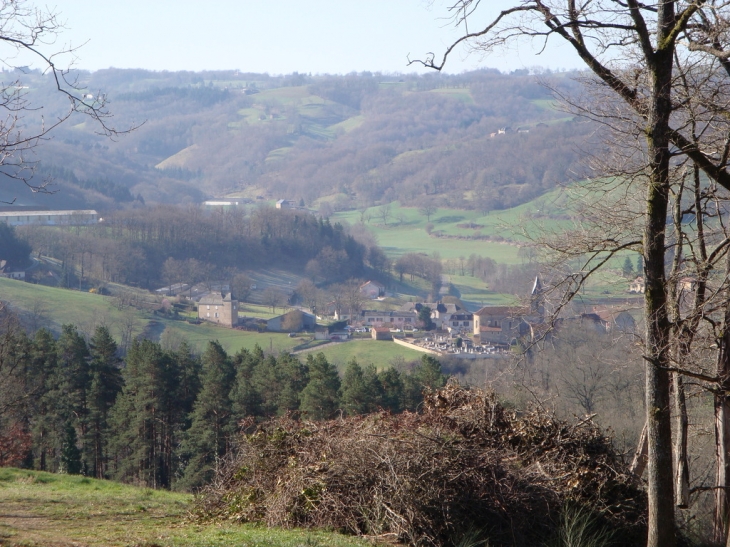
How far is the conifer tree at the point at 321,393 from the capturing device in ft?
77.3

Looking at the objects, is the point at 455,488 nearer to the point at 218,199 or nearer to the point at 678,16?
the point at 678,16

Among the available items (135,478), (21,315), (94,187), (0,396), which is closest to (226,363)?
(135,478)

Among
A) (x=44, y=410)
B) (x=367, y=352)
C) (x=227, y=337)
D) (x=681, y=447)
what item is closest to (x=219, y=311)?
(x=227, y=337)

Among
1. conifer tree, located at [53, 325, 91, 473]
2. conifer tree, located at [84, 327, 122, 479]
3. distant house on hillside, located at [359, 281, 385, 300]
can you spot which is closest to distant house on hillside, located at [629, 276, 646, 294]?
conifer tree, located at [53, 325, 91, 473]

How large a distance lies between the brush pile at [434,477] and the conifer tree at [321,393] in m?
14.1

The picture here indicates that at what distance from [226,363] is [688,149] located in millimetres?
23823

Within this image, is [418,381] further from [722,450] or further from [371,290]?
[371,290]

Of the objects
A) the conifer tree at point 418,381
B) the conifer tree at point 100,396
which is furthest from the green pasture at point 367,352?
the conifer tree at point 100,396

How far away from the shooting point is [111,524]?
26.2 feet

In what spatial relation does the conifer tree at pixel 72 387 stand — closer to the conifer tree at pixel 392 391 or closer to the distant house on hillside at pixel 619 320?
the conifer tree at pixel 392 391

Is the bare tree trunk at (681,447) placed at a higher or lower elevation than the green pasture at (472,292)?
higher

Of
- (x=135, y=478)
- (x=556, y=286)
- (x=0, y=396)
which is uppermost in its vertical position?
(x=556, y=286)

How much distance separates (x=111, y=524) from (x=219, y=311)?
59.3 m

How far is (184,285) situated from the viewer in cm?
8988
